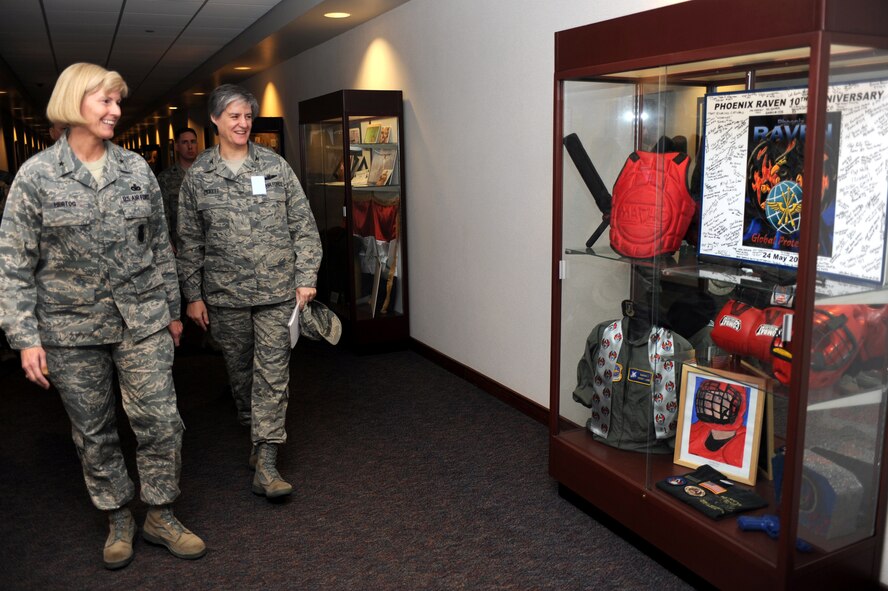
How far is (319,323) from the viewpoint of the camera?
3.19 meters

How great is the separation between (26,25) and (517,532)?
20.3 ft

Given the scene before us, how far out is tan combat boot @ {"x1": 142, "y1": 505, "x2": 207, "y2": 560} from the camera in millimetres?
2650

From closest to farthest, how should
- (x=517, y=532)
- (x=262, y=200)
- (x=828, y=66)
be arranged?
1. (x=828, y=66)
2. (x=517, y=532)
3. (x=262, y=200)

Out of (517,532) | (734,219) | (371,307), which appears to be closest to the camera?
(734,219)

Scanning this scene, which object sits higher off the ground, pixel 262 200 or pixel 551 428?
pixel 262 200

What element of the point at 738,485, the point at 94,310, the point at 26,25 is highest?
the point at 26,25

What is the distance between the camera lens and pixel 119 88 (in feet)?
8.02

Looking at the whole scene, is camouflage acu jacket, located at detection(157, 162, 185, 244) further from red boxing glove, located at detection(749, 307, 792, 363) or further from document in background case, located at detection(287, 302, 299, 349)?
red boxing glove, located at detection(749, 307, 792, 363)

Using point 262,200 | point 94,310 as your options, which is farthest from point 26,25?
point 94,310

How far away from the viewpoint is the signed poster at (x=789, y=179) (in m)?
1.90

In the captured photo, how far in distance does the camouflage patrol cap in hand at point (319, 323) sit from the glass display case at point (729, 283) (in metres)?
0.93

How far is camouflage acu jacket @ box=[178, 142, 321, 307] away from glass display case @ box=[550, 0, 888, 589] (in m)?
1.11

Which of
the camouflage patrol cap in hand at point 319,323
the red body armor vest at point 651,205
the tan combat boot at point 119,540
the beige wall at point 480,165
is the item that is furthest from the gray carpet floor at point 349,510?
the red body armor vest at point 651,205

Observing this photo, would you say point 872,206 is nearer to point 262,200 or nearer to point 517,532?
point 517,532
